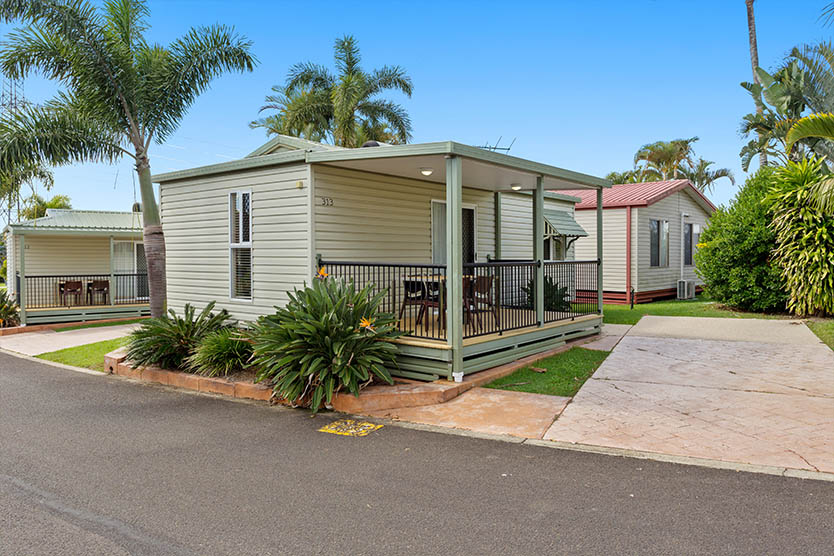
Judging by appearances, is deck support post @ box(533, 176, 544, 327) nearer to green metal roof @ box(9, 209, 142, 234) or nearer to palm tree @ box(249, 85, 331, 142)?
green metal roof @ box(9, 209, 142, 234)

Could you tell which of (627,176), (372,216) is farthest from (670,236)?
(627,176)

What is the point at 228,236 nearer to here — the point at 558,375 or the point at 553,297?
the point at 558,375

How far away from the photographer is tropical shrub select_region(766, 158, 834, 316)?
1198 cm

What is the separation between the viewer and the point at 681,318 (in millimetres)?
12992

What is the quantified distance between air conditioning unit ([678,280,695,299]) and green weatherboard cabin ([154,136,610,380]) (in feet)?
32.3

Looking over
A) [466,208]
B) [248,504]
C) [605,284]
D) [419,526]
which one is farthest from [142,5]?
[605,284]

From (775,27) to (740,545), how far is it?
23255mm

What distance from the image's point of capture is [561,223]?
14.9 metres

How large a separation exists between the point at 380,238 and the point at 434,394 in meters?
3.27

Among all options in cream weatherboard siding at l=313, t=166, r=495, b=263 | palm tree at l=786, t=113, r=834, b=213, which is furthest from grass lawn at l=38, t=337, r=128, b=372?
palm tree at l=786, t=113, r=834, b=213

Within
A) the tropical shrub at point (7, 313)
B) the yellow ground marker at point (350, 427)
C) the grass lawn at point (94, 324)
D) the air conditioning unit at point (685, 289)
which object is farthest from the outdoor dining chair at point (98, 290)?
the air conditioning unit at point (685, 289)

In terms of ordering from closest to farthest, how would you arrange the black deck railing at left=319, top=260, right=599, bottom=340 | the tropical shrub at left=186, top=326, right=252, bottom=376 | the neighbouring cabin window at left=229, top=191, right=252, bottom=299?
the black deck railing at left=319, top=260, right=599, bottom=340 < the tropical shrub at left=186, top=326, right=252, bottom=376 < the neighbouring cabin window at left=229, top=191, right=252, bottom=299

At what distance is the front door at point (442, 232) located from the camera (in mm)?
10211

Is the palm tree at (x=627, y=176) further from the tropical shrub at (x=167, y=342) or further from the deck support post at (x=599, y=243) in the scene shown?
the tropical shrub at (x=167, y=342)
